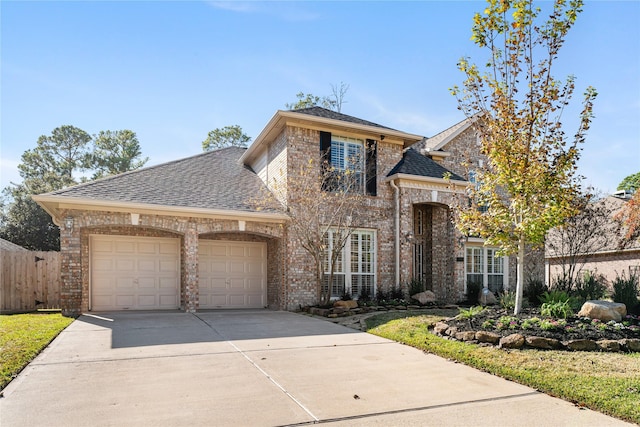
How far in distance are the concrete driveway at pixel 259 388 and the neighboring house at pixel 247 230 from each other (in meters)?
4.28

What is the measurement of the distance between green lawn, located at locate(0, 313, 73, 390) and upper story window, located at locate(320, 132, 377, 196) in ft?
26.5

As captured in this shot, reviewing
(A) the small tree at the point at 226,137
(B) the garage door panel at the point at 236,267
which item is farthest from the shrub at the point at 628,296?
(A) the small tree at the point at 226,137

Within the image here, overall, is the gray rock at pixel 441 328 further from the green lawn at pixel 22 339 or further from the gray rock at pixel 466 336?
the green lawn at pixel 22 339

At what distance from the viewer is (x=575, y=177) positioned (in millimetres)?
8789

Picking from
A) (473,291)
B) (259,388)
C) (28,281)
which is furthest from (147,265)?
(473,291)

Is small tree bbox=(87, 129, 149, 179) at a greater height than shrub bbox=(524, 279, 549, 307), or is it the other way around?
small tree bbox=(87, 129, 149, 179)

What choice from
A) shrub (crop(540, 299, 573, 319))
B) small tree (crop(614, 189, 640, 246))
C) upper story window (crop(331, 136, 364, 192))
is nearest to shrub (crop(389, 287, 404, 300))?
upper story window (crop(331, 136, 364, 192))

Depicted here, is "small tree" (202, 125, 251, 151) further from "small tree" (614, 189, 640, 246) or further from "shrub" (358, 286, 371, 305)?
"small tree" (614, 189, 640, 246)

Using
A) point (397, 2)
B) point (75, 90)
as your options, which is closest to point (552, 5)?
point (397, 2)

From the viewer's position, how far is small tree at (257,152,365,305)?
41.2 feet

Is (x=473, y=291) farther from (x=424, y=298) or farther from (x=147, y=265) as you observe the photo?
(x=147, y=265)

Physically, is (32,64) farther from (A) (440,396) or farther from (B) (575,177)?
(B) (575,177)

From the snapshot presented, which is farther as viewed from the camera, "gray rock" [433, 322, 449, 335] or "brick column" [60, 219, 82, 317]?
"brick column" [60, 219, 82, 317]

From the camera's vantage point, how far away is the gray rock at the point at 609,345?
23.0 feet
